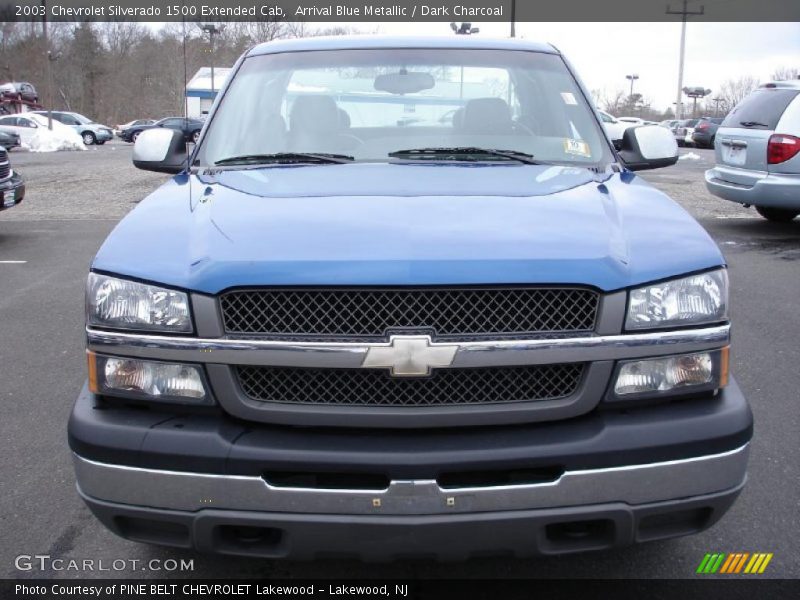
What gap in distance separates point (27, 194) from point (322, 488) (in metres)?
14.9

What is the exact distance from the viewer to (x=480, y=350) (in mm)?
2195

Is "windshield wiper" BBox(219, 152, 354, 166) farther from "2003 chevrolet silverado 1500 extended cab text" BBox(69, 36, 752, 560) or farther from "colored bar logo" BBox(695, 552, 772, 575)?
"colored bar logo" BBox(695, 552, 772, 575)

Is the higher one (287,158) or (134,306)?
(287,158)

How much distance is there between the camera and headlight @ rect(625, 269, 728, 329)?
228 centimetres

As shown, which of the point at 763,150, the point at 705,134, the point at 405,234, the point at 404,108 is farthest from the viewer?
the point at 705,134

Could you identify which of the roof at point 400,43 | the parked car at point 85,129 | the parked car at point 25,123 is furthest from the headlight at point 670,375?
the parked car at point 85,129

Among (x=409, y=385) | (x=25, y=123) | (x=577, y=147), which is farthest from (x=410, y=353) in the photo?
(x=25, y=123)

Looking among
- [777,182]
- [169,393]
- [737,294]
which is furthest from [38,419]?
[777,182]

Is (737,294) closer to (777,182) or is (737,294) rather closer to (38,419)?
(777,182)

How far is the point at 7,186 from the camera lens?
10.0m

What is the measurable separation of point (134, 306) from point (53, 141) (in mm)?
35151

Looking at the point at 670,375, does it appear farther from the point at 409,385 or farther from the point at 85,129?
the point at 85,129

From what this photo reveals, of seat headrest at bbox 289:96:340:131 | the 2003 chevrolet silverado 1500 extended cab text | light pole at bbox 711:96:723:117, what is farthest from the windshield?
light pole at bbox 711:96:723:117

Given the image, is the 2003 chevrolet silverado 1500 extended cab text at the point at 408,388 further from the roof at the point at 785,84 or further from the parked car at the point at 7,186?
the roof at the point at 785,84
